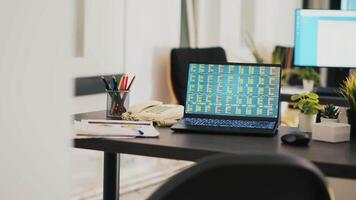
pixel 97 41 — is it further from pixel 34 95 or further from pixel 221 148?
pixel 34 95

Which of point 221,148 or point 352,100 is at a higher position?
point 352,100

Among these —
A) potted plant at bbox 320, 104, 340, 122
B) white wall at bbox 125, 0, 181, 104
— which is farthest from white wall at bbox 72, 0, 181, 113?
potted plant at bbox 320, 104, 340, 122

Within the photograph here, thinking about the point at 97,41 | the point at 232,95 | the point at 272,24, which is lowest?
the point at 232,95

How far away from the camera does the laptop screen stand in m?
2.20

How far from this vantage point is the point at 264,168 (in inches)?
39.0

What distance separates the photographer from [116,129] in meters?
2.05

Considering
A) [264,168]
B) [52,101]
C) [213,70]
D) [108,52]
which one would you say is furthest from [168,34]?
[264,168]

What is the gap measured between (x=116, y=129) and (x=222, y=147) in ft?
1.31

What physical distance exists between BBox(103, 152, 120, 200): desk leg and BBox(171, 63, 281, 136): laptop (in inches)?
12.5

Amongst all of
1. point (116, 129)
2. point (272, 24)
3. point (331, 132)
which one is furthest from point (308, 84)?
point (116, 129)

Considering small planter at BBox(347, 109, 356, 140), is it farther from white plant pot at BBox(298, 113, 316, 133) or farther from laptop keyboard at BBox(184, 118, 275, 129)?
laptop keyboard at BBox(184, 118, 275, 129)

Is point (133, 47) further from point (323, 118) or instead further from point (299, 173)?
point (299, 173)

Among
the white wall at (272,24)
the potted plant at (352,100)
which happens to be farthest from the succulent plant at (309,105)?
the white wall at (272,24)

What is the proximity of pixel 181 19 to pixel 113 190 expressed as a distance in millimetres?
2403
